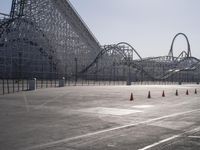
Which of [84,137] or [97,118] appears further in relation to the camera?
[97,118]

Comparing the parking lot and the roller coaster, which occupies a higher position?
the roller coaster

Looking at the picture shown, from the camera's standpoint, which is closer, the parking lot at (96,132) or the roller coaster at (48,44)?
the parking lot at (96,132)

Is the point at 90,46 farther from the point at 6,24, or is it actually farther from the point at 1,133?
the point at 1,133

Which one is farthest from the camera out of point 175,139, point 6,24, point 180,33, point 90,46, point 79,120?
point 180,33

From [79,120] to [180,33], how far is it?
404 feet

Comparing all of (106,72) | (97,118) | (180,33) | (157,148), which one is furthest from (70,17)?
(157,148)

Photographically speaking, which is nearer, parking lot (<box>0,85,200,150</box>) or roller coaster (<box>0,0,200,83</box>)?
parking lot (<box>0,85,200,150</box>)

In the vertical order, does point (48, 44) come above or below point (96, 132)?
above

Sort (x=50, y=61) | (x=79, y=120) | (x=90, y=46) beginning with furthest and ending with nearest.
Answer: (x=90, y=46) → (x=50, y=61) → (x=79, y=120)

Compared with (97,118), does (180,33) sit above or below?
above

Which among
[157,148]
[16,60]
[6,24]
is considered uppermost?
[6,24]

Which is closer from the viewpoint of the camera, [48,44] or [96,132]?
[96,132]

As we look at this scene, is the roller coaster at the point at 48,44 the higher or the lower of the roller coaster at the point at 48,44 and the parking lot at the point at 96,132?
the higher

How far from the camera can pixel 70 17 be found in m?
83.6
